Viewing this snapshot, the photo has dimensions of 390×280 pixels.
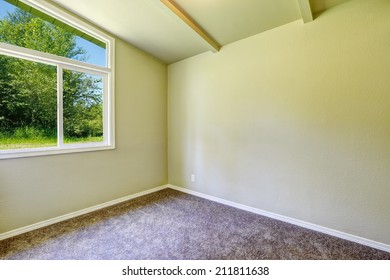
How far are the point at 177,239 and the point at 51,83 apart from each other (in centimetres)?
258

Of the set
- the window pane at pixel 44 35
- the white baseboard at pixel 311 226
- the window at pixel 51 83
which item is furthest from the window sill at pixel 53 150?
the white baseboard at pixel 311 226

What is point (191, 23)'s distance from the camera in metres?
2.50

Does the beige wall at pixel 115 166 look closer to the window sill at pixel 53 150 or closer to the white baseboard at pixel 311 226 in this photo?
the window sill at pixel 53 150

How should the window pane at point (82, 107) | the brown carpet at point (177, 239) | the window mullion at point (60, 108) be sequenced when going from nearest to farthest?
the brown carpet at point (177, 239), the window mullion at point (60, 108), the window pane at point (82, 107)

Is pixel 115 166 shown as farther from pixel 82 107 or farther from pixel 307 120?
pixel 307 120

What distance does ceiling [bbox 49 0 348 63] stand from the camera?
2.21 m

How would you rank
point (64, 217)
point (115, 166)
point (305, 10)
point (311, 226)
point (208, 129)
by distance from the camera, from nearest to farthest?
point (305, 10) < point (311, 226) < point (64, 217) < point (115, 166) < point (208, 129)

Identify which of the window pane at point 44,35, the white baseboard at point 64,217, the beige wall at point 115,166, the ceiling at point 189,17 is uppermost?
the ceiling at point 189,17

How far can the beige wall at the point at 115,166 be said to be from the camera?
226cm

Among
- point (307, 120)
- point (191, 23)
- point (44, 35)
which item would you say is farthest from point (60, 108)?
point (307, 120)

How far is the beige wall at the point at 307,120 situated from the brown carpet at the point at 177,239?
0.29 metres

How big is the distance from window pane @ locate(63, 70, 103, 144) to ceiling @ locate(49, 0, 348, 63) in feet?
2.82

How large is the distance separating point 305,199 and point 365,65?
162cm
